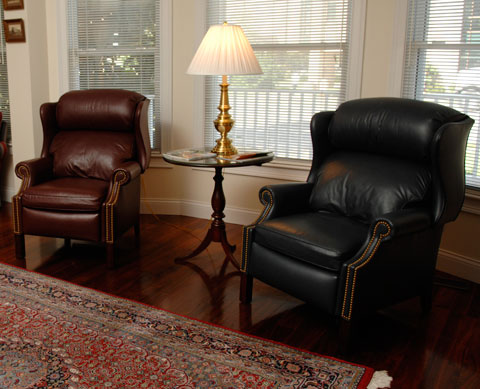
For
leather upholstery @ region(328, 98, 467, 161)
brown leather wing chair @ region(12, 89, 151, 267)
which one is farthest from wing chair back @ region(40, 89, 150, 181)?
leather upholstery @ region(328, 98, 467, 161)

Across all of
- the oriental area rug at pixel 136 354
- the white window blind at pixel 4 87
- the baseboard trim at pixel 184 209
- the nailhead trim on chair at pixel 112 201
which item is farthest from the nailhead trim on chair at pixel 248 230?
the white window blind at pixel 4 87

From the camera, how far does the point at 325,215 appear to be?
2.68 metres

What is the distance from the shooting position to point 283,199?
8.92 ft

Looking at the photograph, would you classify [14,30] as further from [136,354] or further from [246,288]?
[136,354]

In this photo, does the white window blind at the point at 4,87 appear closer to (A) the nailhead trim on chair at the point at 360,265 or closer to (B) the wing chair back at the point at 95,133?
(B) the wing chair back at the point at 95,133

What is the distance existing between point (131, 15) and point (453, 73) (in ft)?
8.33

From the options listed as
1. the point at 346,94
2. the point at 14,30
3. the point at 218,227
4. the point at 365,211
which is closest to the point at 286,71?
the point at 346,94

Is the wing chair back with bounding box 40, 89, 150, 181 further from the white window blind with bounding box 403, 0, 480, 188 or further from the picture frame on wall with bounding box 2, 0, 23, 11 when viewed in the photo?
the white window blind with bounding box 403, 0, 480, 188

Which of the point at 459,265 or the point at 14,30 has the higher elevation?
the point at 14,30

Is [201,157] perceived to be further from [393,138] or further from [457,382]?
[457,382]

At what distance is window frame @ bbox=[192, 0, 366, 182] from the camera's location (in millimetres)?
3406

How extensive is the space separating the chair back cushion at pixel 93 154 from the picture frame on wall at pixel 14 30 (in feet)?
4.27

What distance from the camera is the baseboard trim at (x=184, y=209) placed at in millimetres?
4152

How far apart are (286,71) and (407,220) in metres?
1.92
